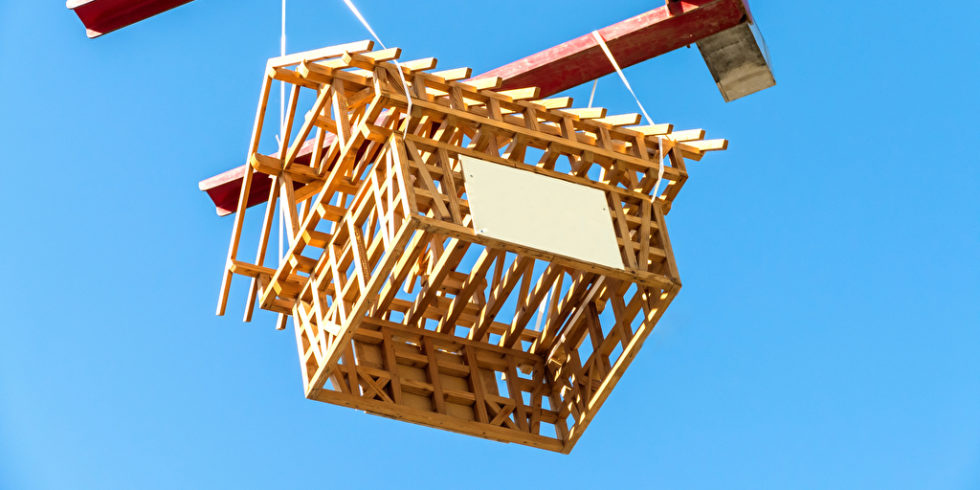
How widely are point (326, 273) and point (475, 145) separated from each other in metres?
1.86

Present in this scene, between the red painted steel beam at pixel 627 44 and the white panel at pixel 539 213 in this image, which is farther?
the red painted steel beam at pixel 627 44

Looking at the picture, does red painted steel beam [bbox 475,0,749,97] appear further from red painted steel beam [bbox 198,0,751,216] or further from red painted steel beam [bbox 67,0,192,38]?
red painted steel beam [bbox 67,0,192,38]

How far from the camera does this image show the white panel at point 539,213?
608 inches

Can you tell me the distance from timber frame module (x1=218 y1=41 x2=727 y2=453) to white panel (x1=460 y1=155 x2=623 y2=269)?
10cm

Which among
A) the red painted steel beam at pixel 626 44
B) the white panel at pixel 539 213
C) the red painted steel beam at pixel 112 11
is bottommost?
the white panel at pixel 539 213

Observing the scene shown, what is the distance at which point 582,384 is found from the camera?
56.9 ft

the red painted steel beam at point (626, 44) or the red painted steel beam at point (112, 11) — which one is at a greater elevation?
the red painted steel beam at point (626, 44)

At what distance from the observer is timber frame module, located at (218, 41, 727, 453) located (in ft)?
51.6

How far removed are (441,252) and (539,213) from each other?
189cm

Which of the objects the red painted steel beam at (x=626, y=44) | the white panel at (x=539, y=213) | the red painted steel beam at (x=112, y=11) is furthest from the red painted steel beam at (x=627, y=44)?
the red painted steel beam at (x=112, y=11)

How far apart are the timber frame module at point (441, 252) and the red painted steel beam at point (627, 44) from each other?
0.75 metres

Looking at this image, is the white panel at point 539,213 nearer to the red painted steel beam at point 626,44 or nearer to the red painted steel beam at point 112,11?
the red painted steel beam at point 626,44

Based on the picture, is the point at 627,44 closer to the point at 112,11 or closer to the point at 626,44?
the point at 626,44

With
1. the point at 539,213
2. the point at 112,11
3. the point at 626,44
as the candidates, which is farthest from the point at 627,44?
the point at 112,11
